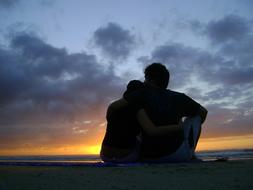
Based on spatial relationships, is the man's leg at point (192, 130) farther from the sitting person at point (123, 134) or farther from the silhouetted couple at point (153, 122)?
the sitting person at point (123, 134)

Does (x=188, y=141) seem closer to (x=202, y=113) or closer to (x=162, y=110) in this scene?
(x=202, y=113)

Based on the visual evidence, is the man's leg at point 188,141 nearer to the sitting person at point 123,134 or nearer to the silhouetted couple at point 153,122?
the silhouetted couple at point 153,122

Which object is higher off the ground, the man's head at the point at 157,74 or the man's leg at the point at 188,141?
the man's head at the point at 157,74

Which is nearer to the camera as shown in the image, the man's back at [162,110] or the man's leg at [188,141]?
the man's back at [162,110]

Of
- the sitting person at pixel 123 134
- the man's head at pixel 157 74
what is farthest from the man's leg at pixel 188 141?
the man's head at pixel 157 74

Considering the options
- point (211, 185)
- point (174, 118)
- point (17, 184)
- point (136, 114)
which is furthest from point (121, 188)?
point (174, 118)

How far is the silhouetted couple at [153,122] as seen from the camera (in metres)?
4.94

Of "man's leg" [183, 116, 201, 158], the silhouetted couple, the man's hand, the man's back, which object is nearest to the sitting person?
the silhouetted couple

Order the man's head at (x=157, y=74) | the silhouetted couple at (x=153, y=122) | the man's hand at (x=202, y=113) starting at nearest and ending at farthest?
the silhouetted couple at (x=153, y=122)
the man's head at (x=157, y=74)
the man's hand at (x=202, y=113)

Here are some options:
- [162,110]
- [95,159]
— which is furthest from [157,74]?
[95,159]

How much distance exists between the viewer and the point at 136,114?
4.88m

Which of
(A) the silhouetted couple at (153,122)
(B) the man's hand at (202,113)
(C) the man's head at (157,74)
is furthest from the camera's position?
(B) the man's hand at (202,113)

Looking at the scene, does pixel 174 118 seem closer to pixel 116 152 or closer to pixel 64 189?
pixel 116 152

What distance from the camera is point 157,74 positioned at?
513cm
